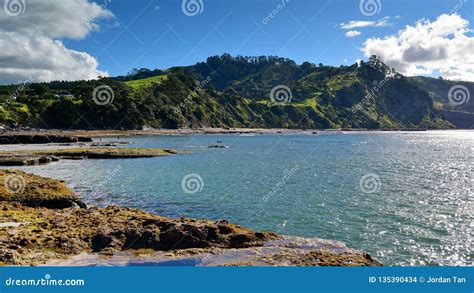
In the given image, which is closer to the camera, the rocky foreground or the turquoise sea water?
the rocky foreground

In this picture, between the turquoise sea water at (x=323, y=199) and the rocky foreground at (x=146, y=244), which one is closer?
the rocky foreground at (x=146, y=244)

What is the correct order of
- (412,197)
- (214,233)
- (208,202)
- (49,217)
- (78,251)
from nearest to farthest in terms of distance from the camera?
(78,251) < (214,233) < (49,217) < (208,202) < (412,197)

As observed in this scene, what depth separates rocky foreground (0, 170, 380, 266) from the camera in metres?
21.7

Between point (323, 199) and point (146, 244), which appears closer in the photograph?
point (146, 244)

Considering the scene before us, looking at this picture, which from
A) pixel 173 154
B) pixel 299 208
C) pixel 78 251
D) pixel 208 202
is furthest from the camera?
pixel 173 154

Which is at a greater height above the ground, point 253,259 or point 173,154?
point 173,154

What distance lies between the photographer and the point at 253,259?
21797mm

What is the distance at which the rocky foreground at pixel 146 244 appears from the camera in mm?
21703

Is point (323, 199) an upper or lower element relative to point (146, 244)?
upper

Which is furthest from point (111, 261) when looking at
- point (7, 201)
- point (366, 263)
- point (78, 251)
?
point (7, 201)

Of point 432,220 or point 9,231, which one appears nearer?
point 9,231

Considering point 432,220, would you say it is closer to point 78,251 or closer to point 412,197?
point 412,197

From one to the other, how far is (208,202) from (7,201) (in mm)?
19804

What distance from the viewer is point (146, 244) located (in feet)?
80.1
